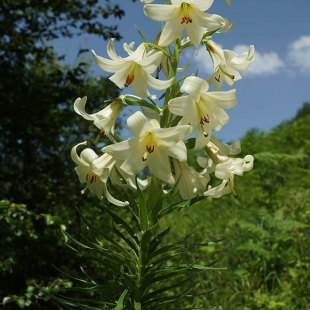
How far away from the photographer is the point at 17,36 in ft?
12.7

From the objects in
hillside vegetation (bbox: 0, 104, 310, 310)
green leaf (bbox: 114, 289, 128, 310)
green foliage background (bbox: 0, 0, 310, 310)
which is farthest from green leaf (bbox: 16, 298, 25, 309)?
green leaf (bbox: 114, 289, 128, 310)

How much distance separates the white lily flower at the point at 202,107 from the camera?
1261mm

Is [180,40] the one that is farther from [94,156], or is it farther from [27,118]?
[27,118]

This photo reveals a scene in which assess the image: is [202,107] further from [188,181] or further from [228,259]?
[228,259]

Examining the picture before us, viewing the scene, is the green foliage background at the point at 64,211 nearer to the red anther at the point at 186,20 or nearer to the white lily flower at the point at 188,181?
the white lily flower at the point at 188,181

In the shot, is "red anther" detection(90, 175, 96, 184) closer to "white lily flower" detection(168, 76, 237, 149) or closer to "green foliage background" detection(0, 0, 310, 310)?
"white lily flower" detection(168, 76, 237, 149)

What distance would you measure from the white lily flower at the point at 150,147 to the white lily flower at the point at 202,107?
0.21 ft

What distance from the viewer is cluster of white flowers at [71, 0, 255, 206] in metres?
1.28

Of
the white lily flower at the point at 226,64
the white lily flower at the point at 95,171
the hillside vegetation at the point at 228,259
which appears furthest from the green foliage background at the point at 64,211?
the white lily flower at the point at 226,64

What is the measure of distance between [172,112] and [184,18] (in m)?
0.30

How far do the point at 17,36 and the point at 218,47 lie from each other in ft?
9.34

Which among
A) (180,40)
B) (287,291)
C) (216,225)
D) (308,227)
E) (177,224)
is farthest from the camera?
(177,224)

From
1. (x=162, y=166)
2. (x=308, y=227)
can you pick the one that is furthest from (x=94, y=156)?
(x=308, y=227)

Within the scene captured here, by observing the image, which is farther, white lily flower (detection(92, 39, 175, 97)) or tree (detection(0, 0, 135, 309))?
tree (detection(0, 0, 135, 309))
